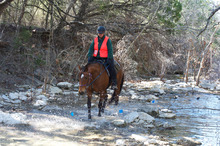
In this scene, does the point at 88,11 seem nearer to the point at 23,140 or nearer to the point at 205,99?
the point at 205,99

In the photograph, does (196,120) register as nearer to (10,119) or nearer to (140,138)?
(140,138)

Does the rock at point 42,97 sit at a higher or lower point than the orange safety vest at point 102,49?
lower

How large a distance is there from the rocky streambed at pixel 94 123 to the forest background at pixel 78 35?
6.67 feet

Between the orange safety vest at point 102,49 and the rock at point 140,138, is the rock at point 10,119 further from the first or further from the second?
the orange safety vest at point 102,49

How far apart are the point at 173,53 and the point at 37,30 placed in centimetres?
1030

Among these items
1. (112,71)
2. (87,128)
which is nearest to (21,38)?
(112,71)

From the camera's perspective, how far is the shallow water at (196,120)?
6301 mm

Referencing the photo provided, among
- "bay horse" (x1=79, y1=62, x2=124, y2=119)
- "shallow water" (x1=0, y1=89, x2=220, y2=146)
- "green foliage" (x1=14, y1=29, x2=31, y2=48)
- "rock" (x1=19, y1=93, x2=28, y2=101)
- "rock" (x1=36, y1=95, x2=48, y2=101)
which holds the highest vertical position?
"green foliage" (x1=14, y1=29, x2=31, y2=48)

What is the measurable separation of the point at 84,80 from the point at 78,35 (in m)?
9.34

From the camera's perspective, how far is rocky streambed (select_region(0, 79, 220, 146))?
540cm

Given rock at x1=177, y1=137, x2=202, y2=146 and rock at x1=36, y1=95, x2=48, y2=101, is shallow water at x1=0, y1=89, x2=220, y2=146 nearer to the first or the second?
rock at x1=177, y1=137, x2=202, y2=146

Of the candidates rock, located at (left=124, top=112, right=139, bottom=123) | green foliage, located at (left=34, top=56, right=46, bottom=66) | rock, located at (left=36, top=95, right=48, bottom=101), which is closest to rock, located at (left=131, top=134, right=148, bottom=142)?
rock, located at (left=124, top=112, right=139, bottom=123)

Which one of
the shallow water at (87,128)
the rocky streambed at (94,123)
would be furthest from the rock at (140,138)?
the shallow water at (87,128)

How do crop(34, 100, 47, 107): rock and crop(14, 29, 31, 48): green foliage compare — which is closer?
crop(34, 100, 47, 107): rock
